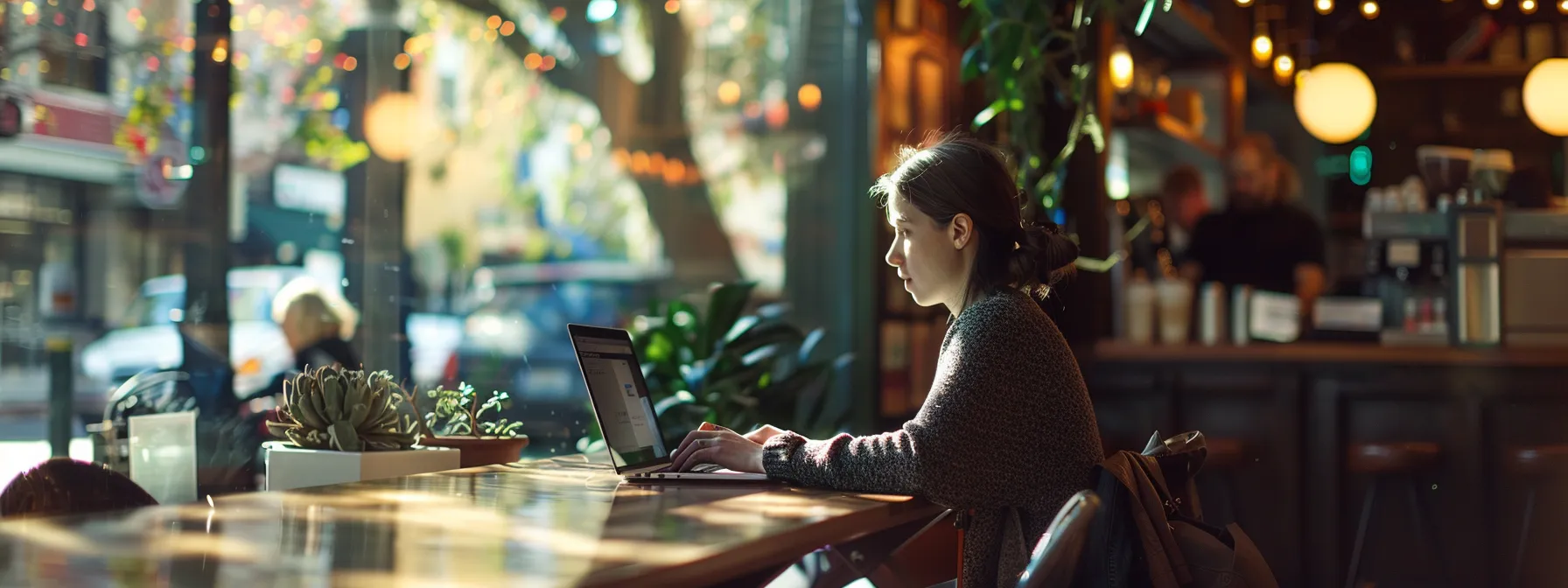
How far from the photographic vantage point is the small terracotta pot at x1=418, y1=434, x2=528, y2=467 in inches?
101

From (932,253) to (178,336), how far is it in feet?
6.89

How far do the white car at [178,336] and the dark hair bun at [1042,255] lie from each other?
221cm

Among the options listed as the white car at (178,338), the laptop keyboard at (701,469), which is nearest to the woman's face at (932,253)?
the laptop keyboard at (701,469)

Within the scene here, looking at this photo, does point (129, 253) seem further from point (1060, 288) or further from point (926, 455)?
point (1060, 288)

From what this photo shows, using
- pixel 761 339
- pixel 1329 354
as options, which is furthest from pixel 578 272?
pixel 1329 354

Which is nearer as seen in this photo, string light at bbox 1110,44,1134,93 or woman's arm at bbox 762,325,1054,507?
woman's arm at bbox 762,325,1054,507

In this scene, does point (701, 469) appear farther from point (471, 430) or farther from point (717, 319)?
point (717, 319)

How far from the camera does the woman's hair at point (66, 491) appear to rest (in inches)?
78.2

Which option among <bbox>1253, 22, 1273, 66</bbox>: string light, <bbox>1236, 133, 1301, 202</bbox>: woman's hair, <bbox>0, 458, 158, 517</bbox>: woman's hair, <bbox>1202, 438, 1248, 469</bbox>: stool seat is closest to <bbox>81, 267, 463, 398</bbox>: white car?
<bbox>0, 458, 158, 517</bbox>: woman's hair

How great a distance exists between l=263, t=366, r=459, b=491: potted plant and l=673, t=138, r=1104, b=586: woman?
0.52 m

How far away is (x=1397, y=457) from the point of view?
4.55 metres

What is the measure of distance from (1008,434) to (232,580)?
116 cm

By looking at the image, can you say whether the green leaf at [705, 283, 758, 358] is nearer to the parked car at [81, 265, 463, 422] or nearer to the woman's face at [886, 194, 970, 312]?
the parked car at [81, 265, 463, 422]

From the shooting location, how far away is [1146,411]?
5.09 metres
